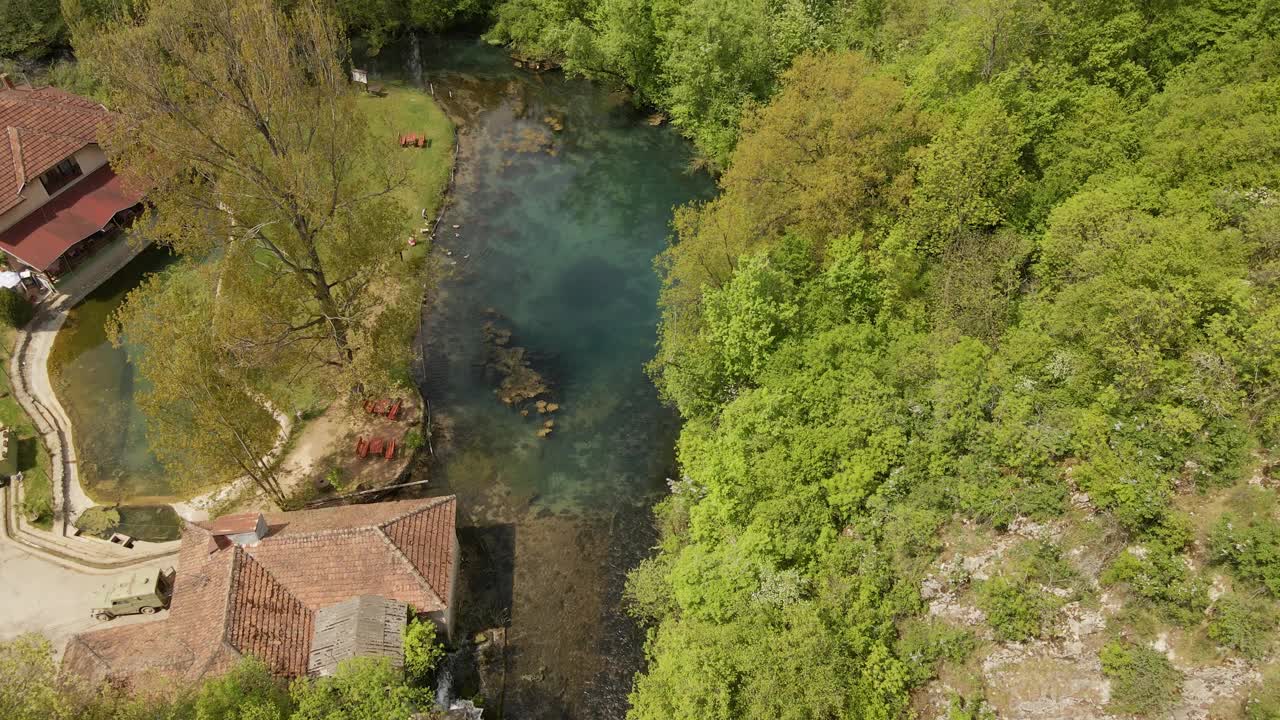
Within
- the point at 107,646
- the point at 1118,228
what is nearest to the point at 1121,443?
the point at 1118,228

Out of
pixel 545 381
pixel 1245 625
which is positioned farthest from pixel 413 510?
pixel 1245 625

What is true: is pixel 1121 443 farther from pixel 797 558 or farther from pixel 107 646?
pixel 107 646

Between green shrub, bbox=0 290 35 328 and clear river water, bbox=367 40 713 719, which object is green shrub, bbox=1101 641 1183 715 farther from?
green shrub, bbox=0 290 35 328

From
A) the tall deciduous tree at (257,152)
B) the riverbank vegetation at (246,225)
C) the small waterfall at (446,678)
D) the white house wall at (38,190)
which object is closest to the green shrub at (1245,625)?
the small waterfall at (446,678)

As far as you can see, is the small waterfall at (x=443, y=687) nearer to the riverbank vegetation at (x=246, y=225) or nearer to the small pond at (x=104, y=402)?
the riverbank vegetation at (x=246, y=225)

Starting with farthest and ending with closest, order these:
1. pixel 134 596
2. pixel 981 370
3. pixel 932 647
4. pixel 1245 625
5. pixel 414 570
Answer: pixel 134 596, pixel 414 570, pixel 981 370, pixel 932 647, pixel 1245 625

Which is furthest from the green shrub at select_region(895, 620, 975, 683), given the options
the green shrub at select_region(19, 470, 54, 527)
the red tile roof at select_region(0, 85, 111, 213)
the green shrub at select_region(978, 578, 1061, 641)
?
the red tile roof at select_region(0, 85, 111, 213)

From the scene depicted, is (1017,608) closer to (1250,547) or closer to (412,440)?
(1250,547)
